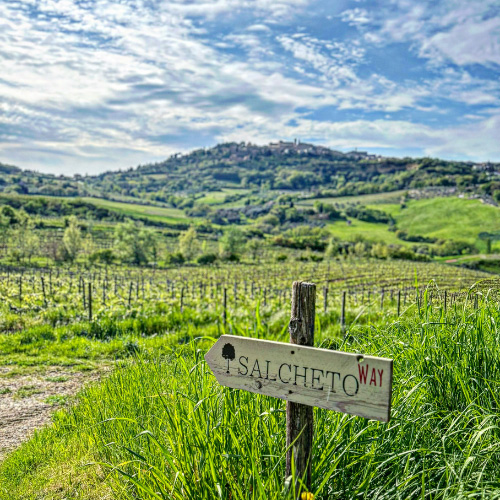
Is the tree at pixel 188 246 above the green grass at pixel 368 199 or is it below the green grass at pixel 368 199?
below

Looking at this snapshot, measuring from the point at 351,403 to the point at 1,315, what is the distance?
9.78 meters

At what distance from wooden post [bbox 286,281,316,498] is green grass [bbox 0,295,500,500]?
0.34 feet

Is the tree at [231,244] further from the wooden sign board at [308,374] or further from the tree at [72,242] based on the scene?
the wooden sign board at [308,374]

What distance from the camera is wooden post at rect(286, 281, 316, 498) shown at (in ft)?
7.31

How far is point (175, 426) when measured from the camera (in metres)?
2.70

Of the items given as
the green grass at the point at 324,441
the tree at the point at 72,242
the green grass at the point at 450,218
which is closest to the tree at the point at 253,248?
the tree at the point at 72,242

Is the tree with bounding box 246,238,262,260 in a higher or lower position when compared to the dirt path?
lower

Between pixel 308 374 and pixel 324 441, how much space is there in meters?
0.64

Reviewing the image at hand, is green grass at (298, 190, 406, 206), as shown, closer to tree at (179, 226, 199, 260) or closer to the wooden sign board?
tree at (179, 226, 199, 260)

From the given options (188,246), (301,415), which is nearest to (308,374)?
(301,415)

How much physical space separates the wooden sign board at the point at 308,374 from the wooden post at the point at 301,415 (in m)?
0.10

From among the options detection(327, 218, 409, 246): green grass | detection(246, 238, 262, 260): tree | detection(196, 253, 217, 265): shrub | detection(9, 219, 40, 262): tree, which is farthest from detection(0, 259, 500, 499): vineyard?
detection(327, 218, 409, 246): green grass

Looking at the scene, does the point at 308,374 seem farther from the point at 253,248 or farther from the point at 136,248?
the point at 253,248

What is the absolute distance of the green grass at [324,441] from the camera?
7.41ft
